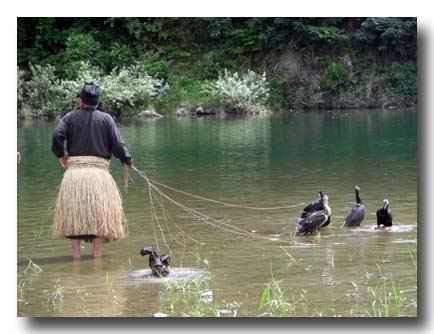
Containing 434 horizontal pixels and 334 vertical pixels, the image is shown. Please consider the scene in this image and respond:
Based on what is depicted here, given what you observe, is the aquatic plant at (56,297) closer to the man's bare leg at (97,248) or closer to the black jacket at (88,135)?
the man's bare leg at (97,248)

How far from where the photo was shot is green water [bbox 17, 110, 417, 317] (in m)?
8.11

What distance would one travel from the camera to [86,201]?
30.4 feet

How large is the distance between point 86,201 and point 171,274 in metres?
1.07

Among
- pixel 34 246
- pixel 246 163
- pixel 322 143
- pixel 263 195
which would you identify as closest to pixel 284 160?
pixel 246 163

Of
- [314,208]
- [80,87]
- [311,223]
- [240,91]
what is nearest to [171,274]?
[311,223]

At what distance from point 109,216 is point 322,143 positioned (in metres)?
12.5

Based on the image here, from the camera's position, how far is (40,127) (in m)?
25.7

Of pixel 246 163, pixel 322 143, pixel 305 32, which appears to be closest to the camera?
pixel 246 163

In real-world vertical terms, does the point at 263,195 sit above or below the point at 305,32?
below

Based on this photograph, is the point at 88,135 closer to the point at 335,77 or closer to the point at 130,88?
the point at 335,77

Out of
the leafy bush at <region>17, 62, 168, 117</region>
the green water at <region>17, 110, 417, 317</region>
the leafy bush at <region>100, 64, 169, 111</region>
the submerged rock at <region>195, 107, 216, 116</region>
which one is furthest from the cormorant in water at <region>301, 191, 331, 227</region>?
the submerged rock at <region>195, 107, 216, 116</region>

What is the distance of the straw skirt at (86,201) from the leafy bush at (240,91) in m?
20.5
